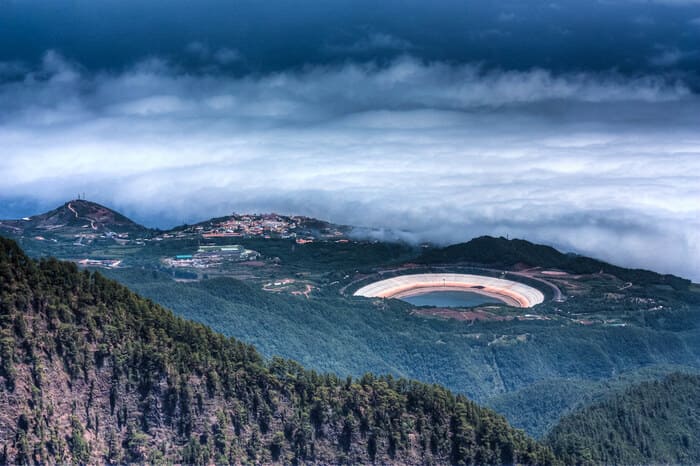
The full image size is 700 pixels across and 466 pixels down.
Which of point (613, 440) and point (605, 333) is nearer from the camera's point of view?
point (613, 440)

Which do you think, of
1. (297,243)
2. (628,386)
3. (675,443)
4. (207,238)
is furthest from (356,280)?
(675,443)

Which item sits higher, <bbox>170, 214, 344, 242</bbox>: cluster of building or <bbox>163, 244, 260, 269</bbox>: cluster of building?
<bbox>170, 214, 344, 242</bbox>: cluster of building

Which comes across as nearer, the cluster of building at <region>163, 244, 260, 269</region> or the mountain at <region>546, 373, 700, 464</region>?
the mountain at <region>546, 373, 700, 464</region>

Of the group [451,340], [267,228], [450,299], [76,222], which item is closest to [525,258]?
[450,299]

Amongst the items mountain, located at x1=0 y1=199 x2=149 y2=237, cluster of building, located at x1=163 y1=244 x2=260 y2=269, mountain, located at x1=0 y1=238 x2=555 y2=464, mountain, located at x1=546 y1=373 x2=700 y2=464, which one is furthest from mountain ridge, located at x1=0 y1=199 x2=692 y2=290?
mountain, located at x1=0 y1=238 x2=555 y2=464

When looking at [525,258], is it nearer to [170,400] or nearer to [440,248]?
[440,248]

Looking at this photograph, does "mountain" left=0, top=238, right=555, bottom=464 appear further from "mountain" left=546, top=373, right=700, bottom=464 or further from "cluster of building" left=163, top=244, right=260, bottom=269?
"cluster of building" left=163, top=244, right=260, bottom=269

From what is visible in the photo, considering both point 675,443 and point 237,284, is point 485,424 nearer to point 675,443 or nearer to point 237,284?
point 675,443

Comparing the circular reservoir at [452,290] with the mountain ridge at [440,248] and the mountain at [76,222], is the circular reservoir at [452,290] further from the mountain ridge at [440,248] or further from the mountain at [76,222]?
the mountain at [76,222]
